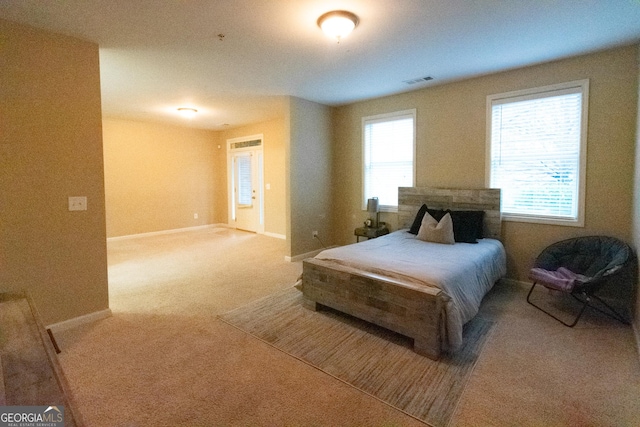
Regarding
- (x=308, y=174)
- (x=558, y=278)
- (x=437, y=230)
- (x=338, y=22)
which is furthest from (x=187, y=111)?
(x=558, y=278)

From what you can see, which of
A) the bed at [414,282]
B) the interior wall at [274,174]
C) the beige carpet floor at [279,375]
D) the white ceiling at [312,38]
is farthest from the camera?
the interior wall at [274,174]

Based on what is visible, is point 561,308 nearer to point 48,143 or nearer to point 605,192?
point 605,192

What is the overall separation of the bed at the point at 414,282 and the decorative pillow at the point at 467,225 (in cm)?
9

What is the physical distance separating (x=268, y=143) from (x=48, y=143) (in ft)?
15.0

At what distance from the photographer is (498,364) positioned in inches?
85.0

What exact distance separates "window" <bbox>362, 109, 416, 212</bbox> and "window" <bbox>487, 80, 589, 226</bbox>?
3.72ft

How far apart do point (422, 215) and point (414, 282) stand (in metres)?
2.01

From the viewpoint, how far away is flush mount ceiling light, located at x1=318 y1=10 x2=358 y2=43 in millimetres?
2438

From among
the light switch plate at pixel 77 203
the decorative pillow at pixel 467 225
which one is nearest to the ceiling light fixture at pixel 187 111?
the light switch plate at pixel 77 203

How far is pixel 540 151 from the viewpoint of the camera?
11.7ft

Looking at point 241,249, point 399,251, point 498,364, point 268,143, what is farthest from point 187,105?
point 498,364

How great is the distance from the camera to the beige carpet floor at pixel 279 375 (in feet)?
5.57

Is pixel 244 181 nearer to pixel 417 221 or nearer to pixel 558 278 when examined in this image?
pixel 417 221

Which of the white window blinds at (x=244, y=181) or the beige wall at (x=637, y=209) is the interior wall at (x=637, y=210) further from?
the white window blinds at (x=244, y=181)
